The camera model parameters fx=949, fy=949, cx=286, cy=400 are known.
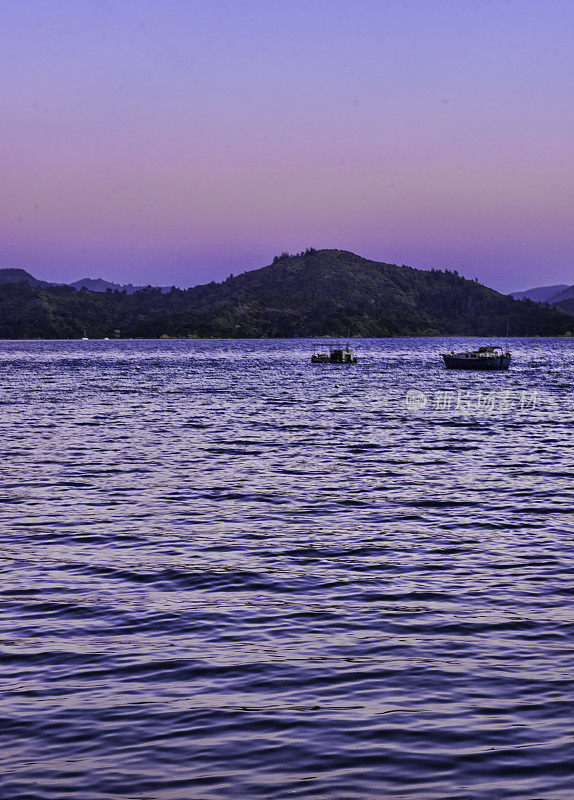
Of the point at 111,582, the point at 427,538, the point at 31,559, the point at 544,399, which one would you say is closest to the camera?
the point at 111,582

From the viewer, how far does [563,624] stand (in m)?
16.2

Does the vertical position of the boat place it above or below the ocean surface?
above

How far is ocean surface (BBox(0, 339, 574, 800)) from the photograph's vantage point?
1073 centimetres

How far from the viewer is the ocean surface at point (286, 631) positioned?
1073cm

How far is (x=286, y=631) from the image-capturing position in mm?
16047

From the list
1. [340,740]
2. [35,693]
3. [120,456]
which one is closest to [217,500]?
[120,456]

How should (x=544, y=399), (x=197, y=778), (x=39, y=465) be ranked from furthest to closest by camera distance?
(x=544, y=399), (x=39, y=465), (x=197, y=778)

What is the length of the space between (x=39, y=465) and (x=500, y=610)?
25.8 m

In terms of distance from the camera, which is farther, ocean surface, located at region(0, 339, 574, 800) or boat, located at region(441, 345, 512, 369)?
boat, located at region(441, 345, 512, 369)

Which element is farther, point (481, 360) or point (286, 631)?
point (481, 360)

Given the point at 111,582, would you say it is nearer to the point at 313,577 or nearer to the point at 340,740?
the point at 313,577

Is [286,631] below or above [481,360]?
below

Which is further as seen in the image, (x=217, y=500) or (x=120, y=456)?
(x=120, y=456)

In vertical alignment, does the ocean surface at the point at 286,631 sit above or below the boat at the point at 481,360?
below
